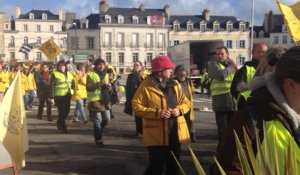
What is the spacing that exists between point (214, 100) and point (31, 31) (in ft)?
334

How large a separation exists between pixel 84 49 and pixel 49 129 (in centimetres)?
8164

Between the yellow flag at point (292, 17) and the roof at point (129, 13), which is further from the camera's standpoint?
the roof at point (129, 13)

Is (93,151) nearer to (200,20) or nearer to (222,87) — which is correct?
(222,87)

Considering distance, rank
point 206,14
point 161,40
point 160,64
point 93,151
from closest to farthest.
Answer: point 160,64 → point 93,151 → point 161,40 → point 206,14

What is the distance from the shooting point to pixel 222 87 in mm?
7551

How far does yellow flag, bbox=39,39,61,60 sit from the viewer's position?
61.0ft

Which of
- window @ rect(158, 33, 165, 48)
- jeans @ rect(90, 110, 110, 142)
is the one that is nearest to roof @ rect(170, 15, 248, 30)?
window @ rect(158, 33, 165, 48)

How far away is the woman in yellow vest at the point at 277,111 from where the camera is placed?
2125mm

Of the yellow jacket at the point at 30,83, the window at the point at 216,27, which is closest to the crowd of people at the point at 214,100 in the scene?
the yellow jacket at the point at 30,83

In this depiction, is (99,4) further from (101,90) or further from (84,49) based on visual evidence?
(101,90)

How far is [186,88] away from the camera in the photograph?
9.11 meters

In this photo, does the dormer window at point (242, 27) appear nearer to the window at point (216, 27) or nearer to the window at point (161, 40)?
the window at point (216, 27)

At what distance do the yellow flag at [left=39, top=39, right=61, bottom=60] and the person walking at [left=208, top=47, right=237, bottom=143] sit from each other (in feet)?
39.1

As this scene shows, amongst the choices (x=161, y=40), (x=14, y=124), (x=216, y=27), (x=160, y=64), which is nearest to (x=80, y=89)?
(x=14, y=124)
